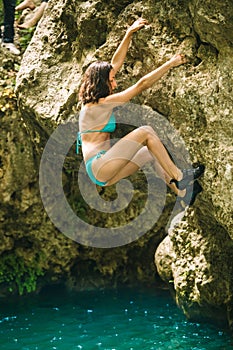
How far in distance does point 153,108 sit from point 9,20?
13.6 ft

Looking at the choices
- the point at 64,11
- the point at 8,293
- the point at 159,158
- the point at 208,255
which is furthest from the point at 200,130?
the point at 8,293

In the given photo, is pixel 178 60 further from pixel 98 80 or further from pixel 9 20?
pixel 9 20

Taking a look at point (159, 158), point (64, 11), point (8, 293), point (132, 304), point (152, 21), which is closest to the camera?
point (159, 158)

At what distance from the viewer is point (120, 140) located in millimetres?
7680

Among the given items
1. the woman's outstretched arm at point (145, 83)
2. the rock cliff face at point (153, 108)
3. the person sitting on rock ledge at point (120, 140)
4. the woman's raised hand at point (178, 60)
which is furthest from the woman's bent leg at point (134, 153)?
the woman's raised hand at point (178, 60)

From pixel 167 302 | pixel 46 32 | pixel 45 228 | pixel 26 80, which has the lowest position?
pixel 167 302

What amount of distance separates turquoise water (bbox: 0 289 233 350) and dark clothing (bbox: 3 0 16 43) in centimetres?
485

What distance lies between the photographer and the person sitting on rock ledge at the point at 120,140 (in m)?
7.58

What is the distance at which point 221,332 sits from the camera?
31.5 feet

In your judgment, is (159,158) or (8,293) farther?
(8,293)

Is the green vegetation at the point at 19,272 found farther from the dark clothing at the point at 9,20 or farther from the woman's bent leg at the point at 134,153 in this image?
the woman's bent leg at the point at 134,153

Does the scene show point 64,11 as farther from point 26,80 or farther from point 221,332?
point 221,332

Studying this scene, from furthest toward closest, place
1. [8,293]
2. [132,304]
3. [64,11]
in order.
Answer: [8,293] → [132,304] → [64,11]

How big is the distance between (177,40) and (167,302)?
5.28m
